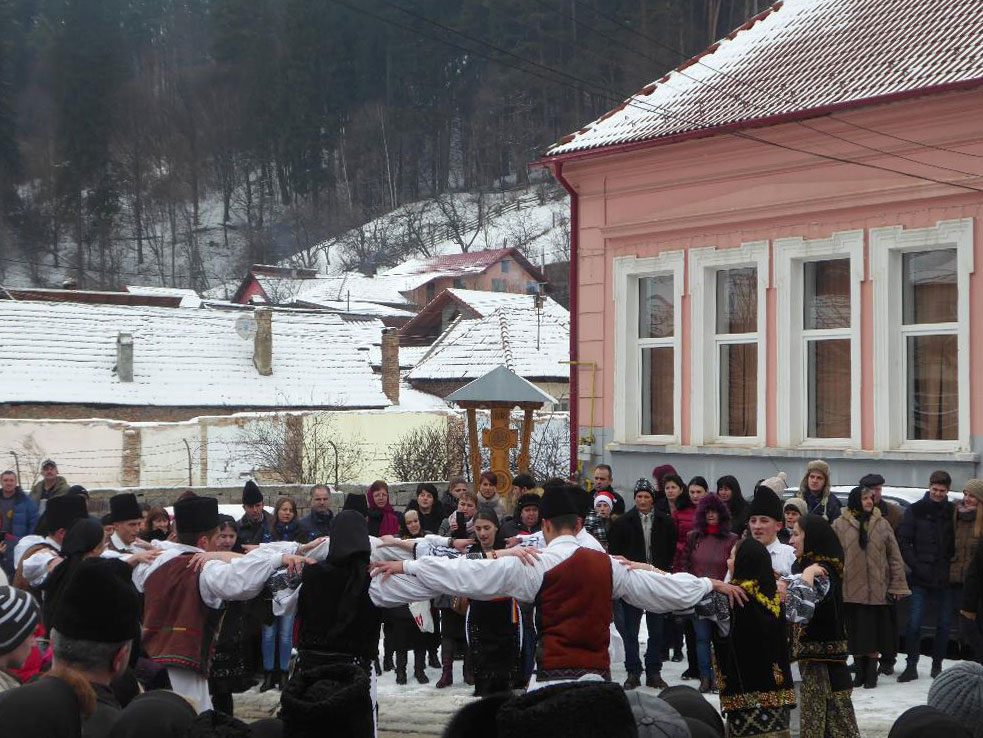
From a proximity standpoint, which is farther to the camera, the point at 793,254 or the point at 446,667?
the point at 793,254

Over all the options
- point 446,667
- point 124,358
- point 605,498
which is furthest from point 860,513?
point 124,358

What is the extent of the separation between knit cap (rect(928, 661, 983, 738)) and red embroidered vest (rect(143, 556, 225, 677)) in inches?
181

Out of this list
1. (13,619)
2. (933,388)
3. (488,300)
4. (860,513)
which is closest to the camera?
(13,619)

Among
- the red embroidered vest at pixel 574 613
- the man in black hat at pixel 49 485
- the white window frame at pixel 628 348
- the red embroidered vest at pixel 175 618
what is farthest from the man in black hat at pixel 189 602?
the white window frame at pixel 628 348

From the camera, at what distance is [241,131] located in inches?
3831

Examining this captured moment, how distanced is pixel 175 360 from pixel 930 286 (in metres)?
27.4

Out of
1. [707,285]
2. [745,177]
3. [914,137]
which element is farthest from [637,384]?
[914,137]

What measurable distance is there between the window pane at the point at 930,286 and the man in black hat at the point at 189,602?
1052 cm

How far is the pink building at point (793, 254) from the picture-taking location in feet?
51.8

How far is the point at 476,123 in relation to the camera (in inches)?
3716

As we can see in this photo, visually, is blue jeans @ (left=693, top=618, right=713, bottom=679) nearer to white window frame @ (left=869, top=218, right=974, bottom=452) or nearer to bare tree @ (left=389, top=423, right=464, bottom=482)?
white window frame @ (left=869, top=218, right=974, bottom=452)

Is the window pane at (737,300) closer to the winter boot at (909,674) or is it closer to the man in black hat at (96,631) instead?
the winter boot at (909,674)

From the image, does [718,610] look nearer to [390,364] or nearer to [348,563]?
[348,563]

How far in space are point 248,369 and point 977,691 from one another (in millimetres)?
37657
